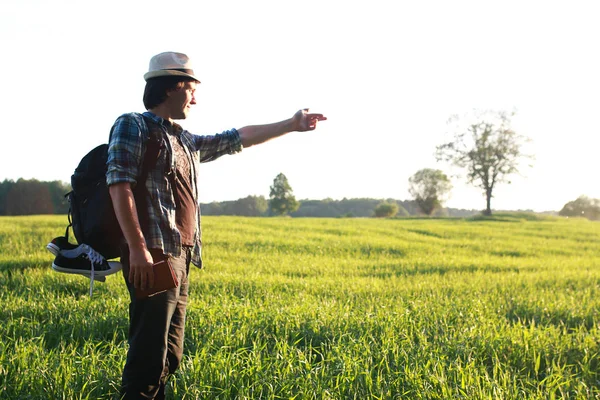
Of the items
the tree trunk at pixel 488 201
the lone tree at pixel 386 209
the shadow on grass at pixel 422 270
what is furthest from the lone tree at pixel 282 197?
the shadow on grass at pixel 422 270

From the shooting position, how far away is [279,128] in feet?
13.4

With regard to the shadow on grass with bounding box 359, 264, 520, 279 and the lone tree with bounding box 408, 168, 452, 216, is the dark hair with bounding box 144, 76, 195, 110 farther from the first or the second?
the lone tree with bounding box 408, 168, 452, 216

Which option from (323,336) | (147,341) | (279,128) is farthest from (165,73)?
(323,336)

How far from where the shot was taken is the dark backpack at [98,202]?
3.02m

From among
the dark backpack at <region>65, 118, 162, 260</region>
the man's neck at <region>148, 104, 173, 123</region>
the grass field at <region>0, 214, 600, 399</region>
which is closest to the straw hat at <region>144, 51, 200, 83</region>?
the man's neck at <region>148, 104, 173, 123</region>

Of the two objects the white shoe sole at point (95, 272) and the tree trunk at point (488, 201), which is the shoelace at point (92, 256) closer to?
the white shoe sole at point (95, 272)

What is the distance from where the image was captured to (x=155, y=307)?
301 cm

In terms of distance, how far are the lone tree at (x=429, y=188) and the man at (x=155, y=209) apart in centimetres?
8388

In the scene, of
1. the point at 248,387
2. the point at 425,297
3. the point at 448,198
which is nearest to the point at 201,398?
the point at 248,387

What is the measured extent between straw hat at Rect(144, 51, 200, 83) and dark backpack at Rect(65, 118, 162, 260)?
18.1 inches

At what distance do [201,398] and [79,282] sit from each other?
16.1 ft

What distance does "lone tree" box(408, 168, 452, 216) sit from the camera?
84438 millimetres

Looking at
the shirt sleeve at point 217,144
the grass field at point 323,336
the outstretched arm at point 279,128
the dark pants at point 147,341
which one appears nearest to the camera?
the dark pants at point 147,341

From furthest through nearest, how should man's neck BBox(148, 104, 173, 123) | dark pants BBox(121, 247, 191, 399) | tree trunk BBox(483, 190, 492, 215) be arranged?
tree trunk BBox(483, 190, 492, 215)
man's neck BBox(148, 104, 173, 123)
dark pants BBox(121, 247, 191, 399)
